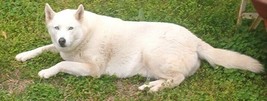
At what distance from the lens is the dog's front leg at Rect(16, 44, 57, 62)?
6.54 metres

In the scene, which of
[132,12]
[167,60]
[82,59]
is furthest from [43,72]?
[132,12]

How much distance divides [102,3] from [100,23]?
1775mm

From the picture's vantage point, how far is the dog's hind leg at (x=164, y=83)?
5.87m

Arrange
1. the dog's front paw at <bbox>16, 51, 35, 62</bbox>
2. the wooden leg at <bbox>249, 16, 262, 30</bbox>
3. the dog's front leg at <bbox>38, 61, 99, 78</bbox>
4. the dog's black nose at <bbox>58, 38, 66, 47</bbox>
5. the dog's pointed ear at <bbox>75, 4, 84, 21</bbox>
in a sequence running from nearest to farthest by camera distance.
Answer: the dog's black nose at <bbox>58, 38, 66, 47</bbox>
the dog's pointed ear at <bbox>75, 4, 84, 21</bbox>
the dog's front leg at <bbox>38, 61, 99, 78</bbox>
the dog's front paw at <bbox>16, 51, 35, 62</bbox>
the wooden leg at <bbox>249, 16, 262, 30</bbox>

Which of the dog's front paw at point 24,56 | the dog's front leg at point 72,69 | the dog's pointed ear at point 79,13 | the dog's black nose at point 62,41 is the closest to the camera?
the dog's black nose at point 62,41

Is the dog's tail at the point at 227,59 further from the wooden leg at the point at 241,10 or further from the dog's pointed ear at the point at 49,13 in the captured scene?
the dog's pointed ear at the point at 49,13

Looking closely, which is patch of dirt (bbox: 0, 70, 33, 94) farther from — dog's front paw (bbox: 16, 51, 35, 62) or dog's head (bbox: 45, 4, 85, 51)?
dog's head (bbox: 45, 4, 85, 51)

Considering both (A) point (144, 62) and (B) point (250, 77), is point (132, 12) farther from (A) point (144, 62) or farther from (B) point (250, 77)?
(B) point (250, 77)

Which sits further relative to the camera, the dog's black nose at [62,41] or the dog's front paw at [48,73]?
the dog's front paw at [48,73]

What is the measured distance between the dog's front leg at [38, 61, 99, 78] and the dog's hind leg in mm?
632

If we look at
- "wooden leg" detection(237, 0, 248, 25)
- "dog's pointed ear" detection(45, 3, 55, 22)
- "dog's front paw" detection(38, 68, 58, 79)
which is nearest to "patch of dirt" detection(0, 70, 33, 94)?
"dog's front paw" detection(38, 68, 58, 79)

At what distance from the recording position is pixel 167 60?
19.2ft

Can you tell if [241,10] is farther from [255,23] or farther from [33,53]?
[33,53]

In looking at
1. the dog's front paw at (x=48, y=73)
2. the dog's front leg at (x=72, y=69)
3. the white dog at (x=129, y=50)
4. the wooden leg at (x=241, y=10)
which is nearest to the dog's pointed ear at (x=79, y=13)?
the white dog at (x=129, y=50)
